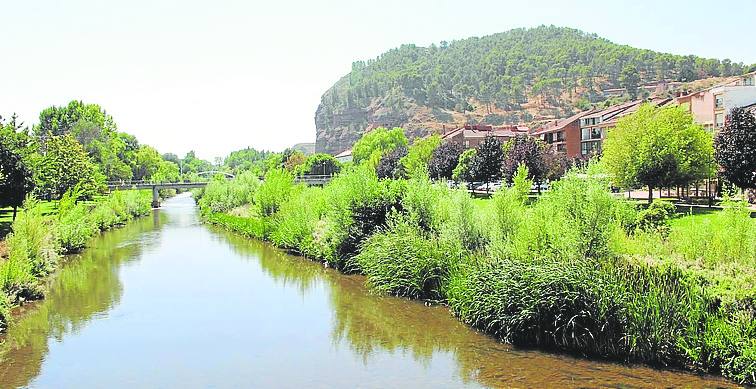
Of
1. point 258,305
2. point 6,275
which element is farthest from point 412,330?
point 6,275

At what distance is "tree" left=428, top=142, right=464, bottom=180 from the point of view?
75.5 metres

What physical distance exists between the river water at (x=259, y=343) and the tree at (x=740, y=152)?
22634 millimetres

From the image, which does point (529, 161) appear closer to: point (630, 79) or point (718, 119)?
point (718, 119)

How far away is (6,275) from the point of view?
2364 centimetres

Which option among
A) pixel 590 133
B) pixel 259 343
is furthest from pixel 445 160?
pixel 259 343

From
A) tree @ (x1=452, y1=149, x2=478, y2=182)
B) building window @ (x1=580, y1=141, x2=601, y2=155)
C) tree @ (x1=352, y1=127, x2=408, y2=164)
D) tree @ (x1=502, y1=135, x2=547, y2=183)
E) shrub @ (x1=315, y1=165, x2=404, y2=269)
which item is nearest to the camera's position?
shrub @ (x1=315, y1=165, x2=404, y2=269)

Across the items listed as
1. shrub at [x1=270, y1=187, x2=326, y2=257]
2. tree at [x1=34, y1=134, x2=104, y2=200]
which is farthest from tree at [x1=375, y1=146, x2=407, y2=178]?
shrub at [x1=270, y1=187, x2=326, y2=257]

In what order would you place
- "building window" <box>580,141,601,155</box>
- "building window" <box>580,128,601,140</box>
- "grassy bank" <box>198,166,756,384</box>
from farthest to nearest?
"building window" <box>580,128,601,140</box>, "building window" <box>580,141,601,155</box>, "grassy bank" <box>198,166,756,384</box>

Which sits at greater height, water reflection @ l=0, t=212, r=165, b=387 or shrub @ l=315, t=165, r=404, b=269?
shrub @ l=315, t=165, r=404, b=269

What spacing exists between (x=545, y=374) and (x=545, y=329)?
1939mm

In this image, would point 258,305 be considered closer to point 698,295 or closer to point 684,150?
point 698,295

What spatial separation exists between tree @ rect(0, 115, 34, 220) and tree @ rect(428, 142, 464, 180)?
4459cm

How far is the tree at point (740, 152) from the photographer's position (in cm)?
3622

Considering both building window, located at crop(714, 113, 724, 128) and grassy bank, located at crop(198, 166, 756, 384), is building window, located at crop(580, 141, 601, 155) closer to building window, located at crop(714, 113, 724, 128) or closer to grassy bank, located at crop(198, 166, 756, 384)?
building window, located at crop(714, 113, 724, 128)
